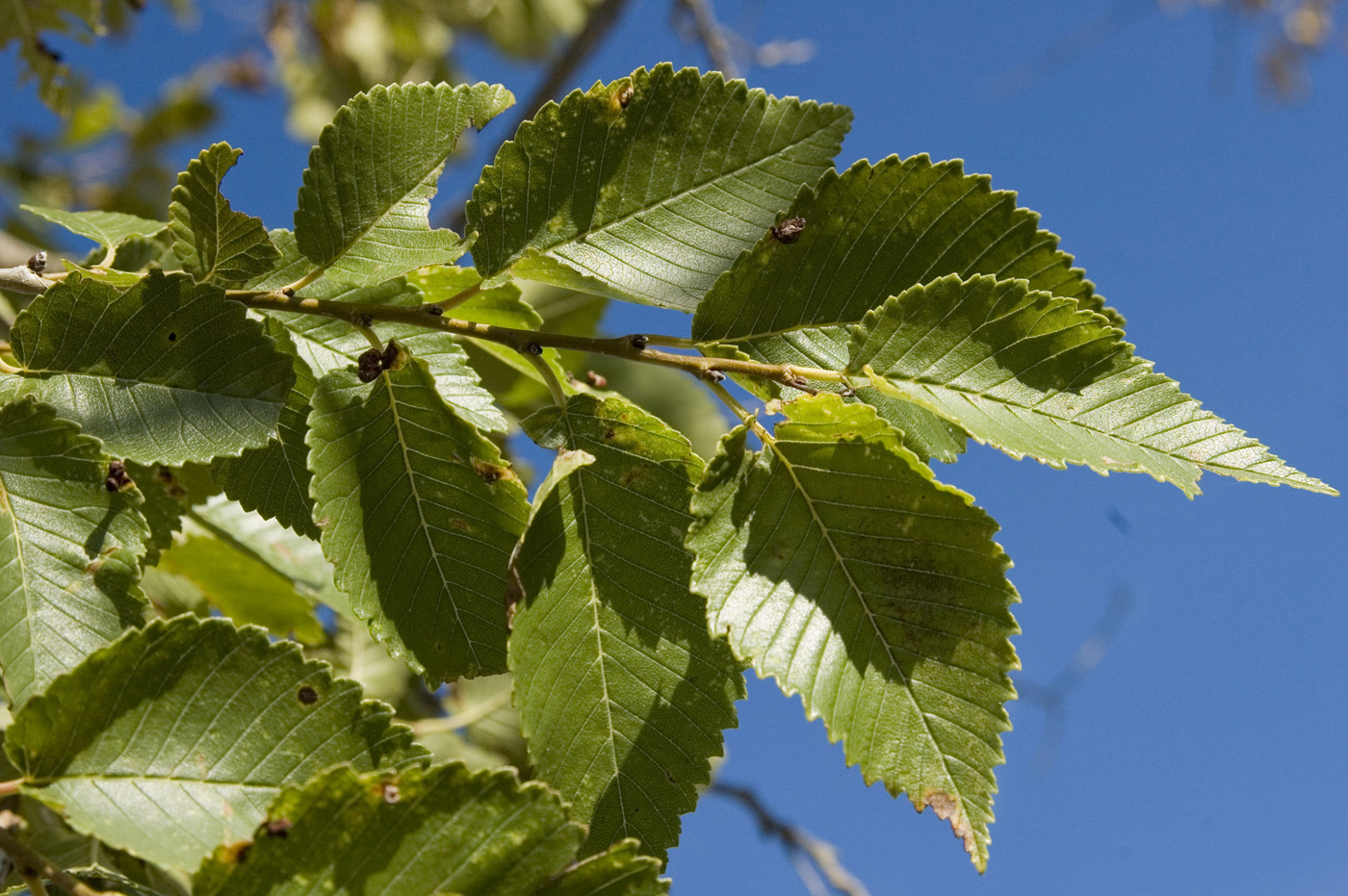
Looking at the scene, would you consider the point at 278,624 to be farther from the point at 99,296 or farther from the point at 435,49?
the point at 435,49

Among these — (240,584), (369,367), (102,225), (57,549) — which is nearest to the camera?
(57,549)

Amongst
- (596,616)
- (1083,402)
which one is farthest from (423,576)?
(1083,402)

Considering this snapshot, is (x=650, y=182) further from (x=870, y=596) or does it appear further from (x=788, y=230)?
(x=870, y=596)

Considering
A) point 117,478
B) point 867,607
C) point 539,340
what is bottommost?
point 117,478

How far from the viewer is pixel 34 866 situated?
0.74 meters

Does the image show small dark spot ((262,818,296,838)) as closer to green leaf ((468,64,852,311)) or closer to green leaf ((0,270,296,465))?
green leaf ((0,270,296,465))

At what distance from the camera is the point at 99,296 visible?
2.88 feet

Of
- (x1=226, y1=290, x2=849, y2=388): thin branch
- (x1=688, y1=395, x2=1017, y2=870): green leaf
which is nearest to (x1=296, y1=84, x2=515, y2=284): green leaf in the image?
(x1=226, y1=290, x2=849, y2=388): thin branch

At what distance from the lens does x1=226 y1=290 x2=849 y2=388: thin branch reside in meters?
0.93

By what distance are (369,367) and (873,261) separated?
0.44 metres

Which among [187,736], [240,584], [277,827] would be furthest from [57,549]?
[240,584]

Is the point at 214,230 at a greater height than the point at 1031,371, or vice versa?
the point at 1031,371

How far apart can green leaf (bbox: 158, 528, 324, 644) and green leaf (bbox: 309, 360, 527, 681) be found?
85 centimetres

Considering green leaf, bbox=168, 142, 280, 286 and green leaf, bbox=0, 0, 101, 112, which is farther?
green leaf, bbox=0, 0, 101, 112
